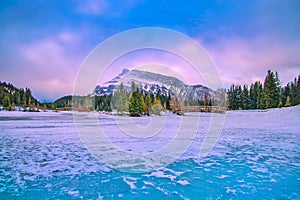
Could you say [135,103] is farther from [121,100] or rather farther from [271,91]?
[271,91]

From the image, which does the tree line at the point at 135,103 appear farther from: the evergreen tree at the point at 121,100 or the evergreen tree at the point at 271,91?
the evergreen tree at the point at 271,91

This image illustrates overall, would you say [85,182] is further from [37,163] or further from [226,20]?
[226,20]

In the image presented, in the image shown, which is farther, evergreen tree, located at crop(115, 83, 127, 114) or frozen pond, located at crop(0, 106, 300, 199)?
evergreen tree, located at crop(115, 83, 127, 114)

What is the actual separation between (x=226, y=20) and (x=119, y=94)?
137ft

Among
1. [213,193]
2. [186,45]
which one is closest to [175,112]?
[186,45]

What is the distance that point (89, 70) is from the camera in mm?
11984

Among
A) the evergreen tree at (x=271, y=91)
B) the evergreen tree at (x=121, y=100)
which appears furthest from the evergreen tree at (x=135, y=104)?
the evergreen tree at (x=271, y=91)

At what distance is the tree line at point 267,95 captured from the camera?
5106cm

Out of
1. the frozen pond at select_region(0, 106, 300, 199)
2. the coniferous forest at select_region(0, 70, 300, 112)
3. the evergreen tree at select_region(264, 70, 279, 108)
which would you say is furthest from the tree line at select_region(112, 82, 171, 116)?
the frozen pond at select_region(0, 106, 300, 199)

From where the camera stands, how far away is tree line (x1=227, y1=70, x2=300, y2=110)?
51.1 meters

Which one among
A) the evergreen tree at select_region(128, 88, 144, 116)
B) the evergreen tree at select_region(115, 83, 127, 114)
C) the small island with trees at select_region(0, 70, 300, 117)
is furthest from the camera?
the evergreen tree at select_region(115, 83, 127, 114)

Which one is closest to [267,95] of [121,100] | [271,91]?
[271,91]

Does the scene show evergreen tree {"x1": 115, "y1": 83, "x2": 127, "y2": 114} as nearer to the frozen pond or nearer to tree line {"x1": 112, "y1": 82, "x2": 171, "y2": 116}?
tree line {"x1": 112, "y1": 82, "x2": 171, "y2": 116}

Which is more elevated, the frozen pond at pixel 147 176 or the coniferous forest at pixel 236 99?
the coniferous forest at pixel 236 99
